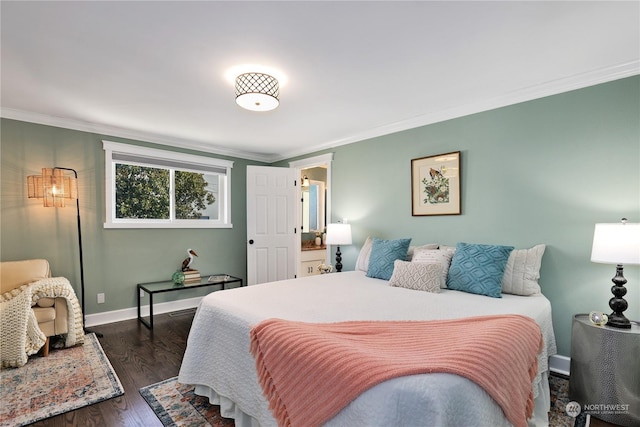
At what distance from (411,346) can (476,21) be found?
1.78 metres

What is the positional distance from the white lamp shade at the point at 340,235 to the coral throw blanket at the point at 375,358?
223 cm

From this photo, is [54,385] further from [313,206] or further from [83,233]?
[313,206]

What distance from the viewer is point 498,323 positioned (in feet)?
5.39

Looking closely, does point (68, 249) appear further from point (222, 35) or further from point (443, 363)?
point (443, 363)

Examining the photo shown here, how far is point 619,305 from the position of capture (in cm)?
206

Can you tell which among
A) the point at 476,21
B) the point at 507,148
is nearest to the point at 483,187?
the point at 507,148

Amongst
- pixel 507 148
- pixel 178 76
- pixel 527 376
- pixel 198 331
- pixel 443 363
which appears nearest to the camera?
pixel 443 363

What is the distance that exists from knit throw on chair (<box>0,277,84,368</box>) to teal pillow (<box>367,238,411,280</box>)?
2854 millimetres

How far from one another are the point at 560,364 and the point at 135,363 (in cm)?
348

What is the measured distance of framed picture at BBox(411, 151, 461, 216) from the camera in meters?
3.23

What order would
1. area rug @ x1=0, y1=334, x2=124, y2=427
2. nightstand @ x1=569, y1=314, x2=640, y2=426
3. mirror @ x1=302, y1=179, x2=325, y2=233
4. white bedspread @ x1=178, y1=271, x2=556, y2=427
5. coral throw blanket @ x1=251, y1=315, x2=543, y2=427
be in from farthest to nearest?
mirror @ x1=302, y1=179, x2=325, y2=233 → area rug @ x1=0, y1=334, x2=124, y2=427 → nightstand @ x1=569, y1=314, x2=640, y2=426 → coral throw blanket @ x1=251, y1=315, x2=543, y2=427 → white bedspread @ x1=178, y1=271, x2=556, y2=427

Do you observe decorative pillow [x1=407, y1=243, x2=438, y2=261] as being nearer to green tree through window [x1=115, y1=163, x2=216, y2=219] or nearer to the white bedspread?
the white bedspread

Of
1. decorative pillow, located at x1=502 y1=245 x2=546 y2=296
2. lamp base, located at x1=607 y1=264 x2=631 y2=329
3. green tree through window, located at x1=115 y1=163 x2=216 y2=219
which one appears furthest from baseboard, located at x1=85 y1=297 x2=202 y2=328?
lamp base, located at x1=607 y1=264 x2=631 y2=329

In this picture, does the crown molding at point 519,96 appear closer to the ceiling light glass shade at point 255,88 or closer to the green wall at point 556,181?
the green wall at point 556,181
